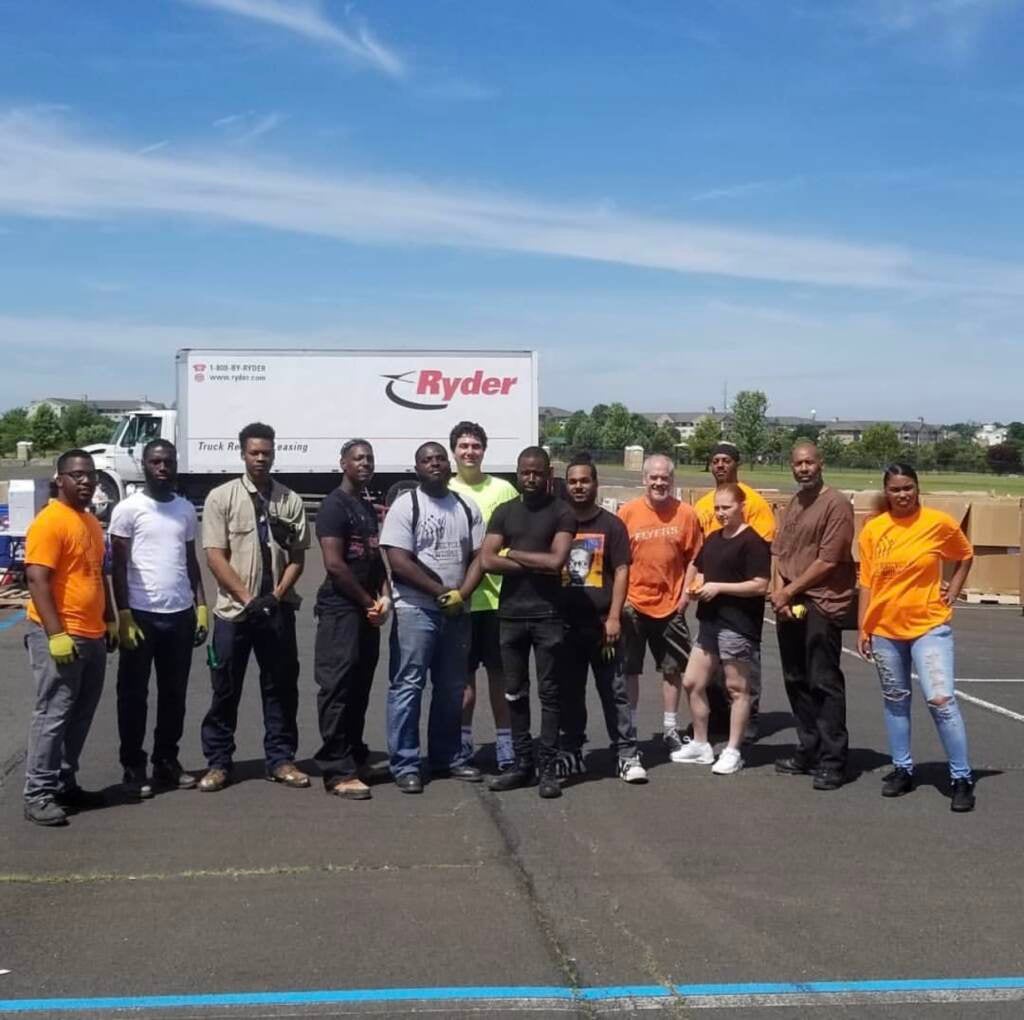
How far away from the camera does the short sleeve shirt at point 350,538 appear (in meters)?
6.66

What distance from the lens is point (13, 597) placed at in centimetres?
1545

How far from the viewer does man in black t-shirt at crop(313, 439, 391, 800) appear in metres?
6.66

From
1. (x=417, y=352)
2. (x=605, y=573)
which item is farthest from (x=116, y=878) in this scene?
(x=417, y=352)

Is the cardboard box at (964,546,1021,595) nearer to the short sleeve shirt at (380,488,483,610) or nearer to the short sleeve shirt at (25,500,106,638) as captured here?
the short sleeve shirt at (380,488,483,610)

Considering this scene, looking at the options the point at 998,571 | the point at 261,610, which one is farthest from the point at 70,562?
the point at 998,571

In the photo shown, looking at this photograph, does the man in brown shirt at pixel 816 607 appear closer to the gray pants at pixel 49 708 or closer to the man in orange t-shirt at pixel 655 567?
the man in orange t-shirt at pixel 655 567

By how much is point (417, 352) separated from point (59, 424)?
8749 centimetres

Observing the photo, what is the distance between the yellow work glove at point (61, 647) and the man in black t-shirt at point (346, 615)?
4.21 feet

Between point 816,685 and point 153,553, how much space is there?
3.78 meters

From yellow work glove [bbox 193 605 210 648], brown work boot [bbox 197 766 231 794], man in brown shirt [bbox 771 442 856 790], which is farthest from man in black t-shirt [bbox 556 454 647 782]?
yellow work glove [bbox 193 605 210 648]

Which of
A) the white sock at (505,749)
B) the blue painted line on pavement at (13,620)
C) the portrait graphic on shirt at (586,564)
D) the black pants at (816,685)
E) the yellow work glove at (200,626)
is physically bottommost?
→ the blue painted line on pavement at (13,620)

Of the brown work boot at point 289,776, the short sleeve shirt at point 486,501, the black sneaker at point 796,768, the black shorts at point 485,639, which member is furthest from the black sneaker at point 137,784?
the black sneaker at point 796,768

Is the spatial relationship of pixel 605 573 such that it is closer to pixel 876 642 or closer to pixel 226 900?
pixel 876 642

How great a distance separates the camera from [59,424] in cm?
10881
